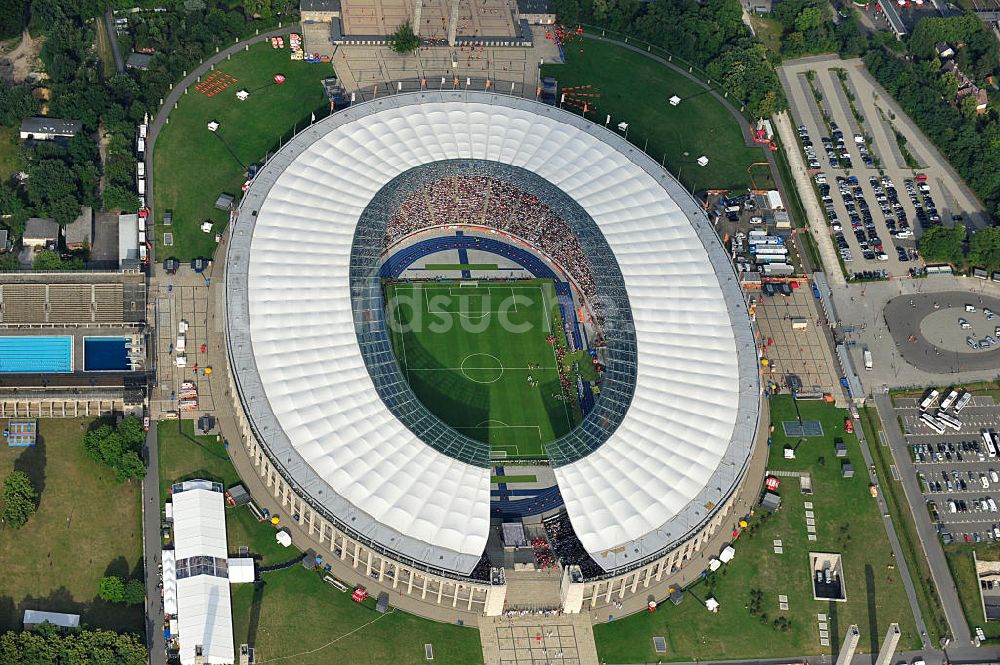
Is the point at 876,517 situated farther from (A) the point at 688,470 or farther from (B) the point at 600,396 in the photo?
(B) the point at 600,396

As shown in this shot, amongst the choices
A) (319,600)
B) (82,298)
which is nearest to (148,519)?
(319,600)

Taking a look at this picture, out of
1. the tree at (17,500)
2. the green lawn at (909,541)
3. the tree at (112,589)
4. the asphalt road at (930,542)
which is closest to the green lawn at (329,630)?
the tree at (112,589)

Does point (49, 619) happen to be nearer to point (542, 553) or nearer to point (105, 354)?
point (105, 354)

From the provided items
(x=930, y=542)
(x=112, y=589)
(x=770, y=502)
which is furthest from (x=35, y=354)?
(x=930, y=542)

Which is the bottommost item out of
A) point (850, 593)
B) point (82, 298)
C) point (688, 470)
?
point (850, 593)

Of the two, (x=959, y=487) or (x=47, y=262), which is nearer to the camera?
(x=959, y=487)

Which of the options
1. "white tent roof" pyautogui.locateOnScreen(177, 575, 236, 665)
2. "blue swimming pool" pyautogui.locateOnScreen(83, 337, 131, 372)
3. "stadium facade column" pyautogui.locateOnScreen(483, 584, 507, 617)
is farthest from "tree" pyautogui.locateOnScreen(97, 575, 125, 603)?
"stadium facade column" pyautogui.locateOnScreen(483, 584, 507, 617)
